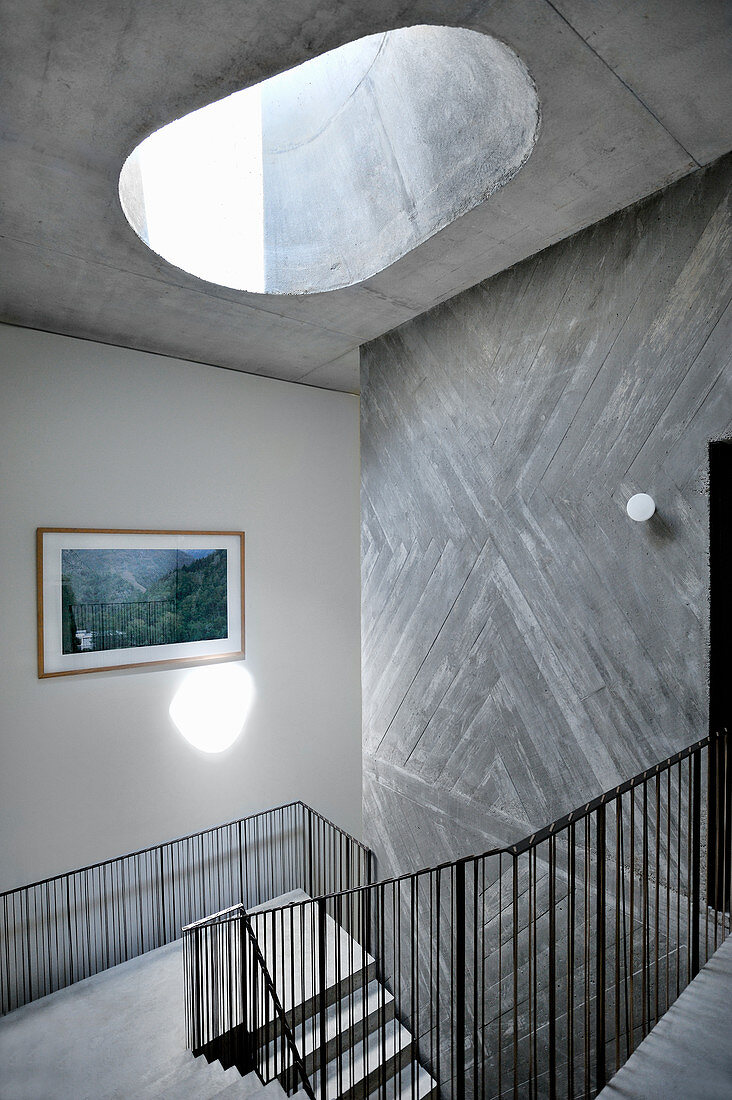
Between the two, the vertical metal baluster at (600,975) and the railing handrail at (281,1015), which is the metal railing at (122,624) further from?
the vertical metal baluster at (600,975)

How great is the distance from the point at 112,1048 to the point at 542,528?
392cm

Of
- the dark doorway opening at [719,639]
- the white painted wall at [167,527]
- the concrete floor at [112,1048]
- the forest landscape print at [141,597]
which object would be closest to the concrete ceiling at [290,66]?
the white painted wall at [167,527]

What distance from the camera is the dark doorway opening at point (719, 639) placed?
2.36 metres

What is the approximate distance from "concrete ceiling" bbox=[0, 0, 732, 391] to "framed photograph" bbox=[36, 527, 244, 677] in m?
1.72

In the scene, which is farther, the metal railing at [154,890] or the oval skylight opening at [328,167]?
the metal railing at [154,890]

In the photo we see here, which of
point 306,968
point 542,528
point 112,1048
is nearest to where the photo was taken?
point 542,528

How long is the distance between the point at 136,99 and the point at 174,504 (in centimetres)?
291

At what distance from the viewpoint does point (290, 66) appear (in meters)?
2.07

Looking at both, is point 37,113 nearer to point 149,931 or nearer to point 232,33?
point 232,33

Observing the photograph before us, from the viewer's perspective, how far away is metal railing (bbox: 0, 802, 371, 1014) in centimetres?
402

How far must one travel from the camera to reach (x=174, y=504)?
471 centimetres

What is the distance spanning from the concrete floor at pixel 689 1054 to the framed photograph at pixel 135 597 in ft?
12.4

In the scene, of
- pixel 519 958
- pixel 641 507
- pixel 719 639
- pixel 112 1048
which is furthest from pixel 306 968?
pixel 641 507

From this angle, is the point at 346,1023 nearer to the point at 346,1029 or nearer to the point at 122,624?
the point at 346,1029
